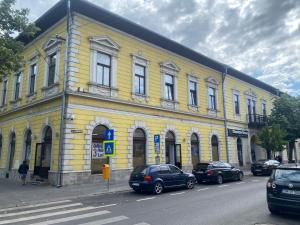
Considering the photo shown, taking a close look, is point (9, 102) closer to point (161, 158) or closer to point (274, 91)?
point (161, 158)

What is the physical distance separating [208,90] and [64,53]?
14858 mm

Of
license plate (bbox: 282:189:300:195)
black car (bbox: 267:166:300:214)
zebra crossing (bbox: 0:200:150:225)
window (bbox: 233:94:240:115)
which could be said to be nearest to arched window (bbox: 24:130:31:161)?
zebra crossing (bbox: 0:200:150:225)

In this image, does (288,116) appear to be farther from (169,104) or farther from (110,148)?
(110,148)

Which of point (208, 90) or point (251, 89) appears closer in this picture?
point (208, 90)

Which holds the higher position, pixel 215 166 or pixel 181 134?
pixel 181 134

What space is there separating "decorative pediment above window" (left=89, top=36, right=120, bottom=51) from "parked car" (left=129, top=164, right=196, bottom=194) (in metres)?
8.86

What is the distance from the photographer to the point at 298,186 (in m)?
7.60

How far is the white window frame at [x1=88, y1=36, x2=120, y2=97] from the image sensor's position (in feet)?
57.3

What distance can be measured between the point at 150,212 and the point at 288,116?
2921cm

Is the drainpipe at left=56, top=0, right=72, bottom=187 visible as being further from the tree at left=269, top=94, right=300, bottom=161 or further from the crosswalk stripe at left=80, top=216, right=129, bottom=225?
the tree at left=269, top=94, right=300, bottom=161

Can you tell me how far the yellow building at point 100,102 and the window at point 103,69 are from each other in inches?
2.7

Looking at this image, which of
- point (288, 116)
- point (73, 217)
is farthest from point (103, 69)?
point (288, 116)

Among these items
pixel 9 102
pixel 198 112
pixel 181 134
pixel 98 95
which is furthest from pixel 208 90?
pixel 9 102

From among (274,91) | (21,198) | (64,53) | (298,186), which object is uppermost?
(274,91)
